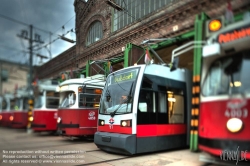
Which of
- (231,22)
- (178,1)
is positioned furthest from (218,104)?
(178,1)

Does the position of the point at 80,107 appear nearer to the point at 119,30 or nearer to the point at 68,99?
the point at 68,99

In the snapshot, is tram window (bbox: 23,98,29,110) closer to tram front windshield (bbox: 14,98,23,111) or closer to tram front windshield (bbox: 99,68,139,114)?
tram front windshield (bbox: 14,98,23,111)

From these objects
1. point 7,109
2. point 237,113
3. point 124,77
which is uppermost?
point 124,77

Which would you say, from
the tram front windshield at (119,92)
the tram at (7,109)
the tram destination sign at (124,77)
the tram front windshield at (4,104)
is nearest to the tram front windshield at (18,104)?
the tram at (7,109)

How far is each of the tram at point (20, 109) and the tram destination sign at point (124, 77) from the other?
10.6 meters

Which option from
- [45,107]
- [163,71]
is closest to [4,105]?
[45,107]

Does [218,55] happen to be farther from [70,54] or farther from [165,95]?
[70,54]

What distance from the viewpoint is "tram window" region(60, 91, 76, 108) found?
962 centimetres

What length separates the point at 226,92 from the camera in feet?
11.8

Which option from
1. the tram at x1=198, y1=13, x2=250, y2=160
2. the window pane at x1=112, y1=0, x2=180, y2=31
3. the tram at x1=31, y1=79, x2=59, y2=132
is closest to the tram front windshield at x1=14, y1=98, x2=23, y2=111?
the tram at x1=31, y1=79, x2=59, y2=132

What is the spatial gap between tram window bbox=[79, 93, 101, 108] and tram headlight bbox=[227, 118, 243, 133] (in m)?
6.88

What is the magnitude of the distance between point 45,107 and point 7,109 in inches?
318

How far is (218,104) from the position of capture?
365 cm

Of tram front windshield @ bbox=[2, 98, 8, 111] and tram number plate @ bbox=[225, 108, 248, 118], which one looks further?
tram front windshield @ bbox=[2, 98, 8, 111]
